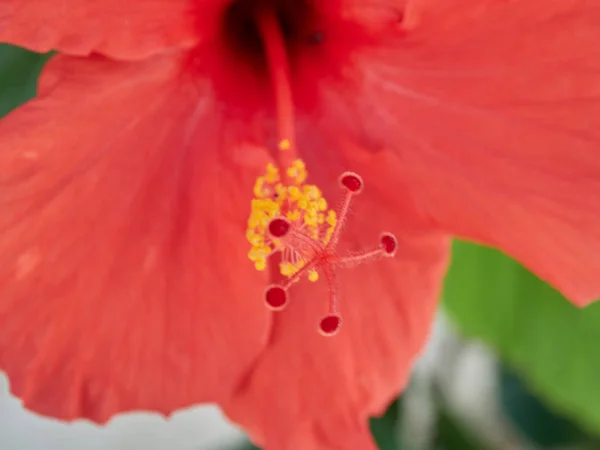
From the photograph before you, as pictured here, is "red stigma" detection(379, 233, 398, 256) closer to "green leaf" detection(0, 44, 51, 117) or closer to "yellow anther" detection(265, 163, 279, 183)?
"yellow anther" detection(265, 163, 279, 183)

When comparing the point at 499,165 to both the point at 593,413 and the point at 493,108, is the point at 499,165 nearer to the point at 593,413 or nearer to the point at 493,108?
the point at 493,108

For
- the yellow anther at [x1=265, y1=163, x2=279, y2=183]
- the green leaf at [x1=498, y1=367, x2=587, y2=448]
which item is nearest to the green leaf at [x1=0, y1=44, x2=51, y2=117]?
the yellow anther at [x1=265, y1=163, x2=279, y2=183]

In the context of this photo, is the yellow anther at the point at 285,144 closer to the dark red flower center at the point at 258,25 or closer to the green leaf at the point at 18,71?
the dark red flower center at the point at 258,25

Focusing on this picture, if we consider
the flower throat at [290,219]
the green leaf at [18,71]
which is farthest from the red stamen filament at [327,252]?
the green leaf at [18,71]

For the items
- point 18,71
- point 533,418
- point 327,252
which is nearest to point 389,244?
point 327,252

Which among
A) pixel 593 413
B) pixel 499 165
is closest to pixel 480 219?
pixel 499 165

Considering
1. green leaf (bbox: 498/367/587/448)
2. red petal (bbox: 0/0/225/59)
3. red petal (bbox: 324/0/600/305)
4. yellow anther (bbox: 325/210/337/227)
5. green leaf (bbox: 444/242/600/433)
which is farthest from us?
green leaf (bbox: 498/367/587/448)
